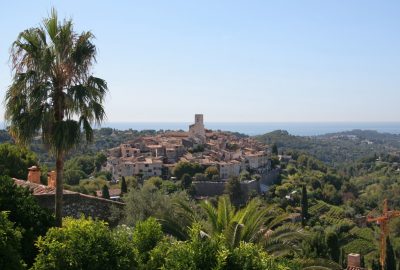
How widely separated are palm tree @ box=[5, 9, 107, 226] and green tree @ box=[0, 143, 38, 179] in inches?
371

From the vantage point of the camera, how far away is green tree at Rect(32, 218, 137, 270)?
518cm

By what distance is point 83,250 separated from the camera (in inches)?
207

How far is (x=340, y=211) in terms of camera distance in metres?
59.9

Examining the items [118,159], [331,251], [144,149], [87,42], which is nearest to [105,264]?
[87,42]

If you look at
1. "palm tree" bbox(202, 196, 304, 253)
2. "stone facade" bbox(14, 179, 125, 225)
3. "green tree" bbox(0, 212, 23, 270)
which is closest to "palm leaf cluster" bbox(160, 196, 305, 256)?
"palm tree" bbox(202, 196, 304, 253)

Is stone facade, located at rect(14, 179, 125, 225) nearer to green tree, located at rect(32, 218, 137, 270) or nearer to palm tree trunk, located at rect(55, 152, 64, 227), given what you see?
palm tree trunk, located at rect(55, 152, 64, 227)

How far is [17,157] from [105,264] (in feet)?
43.3

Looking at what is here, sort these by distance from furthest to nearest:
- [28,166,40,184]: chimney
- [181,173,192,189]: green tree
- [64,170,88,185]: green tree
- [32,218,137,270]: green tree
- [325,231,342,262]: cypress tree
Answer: [181,173,192,189]: green tree, [64,170,88,185]: green tree, [325,231,342,262]: cypress tree, [28,166,40,184]: chimney, [32,218,137,270]: green tree

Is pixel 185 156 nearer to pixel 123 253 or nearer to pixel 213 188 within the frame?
pixel 213 188

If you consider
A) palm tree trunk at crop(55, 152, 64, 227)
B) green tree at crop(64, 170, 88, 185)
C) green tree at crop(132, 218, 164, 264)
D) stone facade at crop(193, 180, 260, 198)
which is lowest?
stone facade at crop(193, 180, 260, 198)

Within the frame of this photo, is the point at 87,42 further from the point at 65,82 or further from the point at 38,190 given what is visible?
the point at 38,190

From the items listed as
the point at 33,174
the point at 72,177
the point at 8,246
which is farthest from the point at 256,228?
the point at 72,177

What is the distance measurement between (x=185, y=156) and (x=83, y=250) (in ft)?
244

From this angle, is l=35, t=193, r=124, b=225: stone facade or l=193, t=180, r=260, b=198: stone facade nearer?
l=35, t=193, r=124, b=225: stone facade
